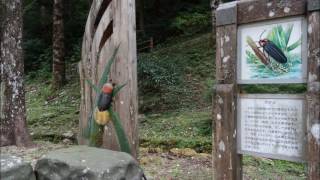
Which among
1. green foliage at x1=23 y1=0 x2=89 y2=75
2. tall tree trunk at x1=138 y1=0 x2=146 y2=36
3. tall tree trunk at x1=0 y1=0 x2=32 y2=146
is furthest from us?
tall tree trunk at x1=138 y1=0 x2=146 y2=36

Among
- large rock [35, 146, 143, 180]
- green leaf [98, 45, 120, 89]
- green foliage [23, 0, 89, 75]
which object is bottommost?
large rock [35, 146, 143, 180]

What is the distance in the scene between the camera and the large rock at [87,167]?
4277mm

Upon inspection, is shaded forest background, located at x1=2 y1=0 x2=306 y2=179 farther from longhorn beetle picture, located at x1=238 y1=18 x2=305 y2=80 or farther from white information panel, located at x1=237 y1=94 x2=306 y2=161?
longhorn beetle picture, located at x1=238 y1=18 x2=305 y2=80

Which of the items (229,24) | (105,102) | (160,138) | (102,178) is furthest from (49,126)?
(229,24)

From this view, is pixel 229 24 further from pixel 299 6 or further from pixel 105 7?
pixel 105 7

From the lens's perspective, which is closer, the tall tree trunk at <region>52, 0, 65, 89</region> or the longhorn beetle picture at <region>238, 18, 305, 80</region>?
the longhorn beetle picture at <region>238, 18, 305, 80</region>

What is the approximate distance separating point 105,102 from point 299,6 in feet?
8.98

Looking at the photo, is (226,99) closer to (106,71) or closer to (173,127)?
(106,71)

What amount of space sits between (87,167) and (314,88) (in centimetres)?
228

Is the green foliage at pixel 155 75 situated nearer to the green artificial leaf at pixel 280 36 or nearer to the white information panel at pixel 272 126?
the white information panel at pixel 272 126

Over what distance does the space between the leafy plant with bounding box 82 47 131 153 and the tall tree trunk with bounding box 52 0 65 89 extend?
345 inches

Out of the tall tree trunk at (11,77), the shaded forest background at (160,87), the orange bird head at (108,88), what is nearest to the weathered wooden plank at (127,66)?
the orange bird head at (108,88)

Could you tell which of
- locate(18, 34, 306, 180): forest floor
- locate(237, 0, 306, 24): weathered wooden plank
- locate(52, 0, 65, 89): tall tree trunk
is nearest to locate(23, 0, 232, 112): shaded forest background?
locate(18, 34, 306, 180): forest floor

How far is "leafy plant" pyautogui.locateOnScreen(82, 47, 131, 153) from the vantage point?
5391mm
